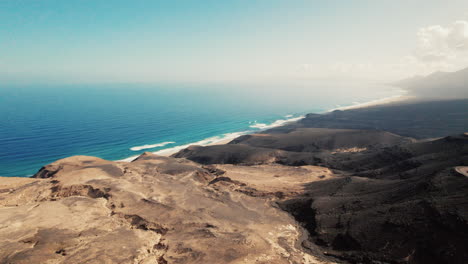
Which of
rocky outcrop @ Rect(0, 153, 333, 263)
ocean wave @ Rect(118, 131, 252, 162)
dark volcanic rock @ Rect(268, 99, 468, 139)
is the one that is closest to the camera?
rocky outcrop @ Rect(0, 153, 333, 263)

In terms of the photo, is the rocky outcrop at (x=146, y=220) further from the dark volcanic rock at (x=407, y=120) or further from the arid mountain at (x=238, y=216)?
the dark volcanic rock at (x=407, y=120)

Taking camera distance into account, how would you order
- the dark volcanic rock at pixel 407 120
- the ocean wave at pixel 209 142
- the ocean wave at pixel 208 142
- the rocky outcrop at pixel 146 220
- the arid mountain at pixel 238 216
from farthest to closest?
the dark volcanic rock at pixel 407 120 → the ocean wave at pixel 209 142 → the ocean wave at pixel 208 142 → the rocky outcrop at pixel 146 220 → the arid mountain at pixel 238 216

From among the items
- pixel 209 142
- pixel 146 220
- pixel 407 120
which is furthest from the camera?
pixel 407 120

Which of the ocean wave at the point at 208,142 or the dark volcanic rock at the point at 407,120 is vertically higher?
the dark volcanic rock at the point at 407,120

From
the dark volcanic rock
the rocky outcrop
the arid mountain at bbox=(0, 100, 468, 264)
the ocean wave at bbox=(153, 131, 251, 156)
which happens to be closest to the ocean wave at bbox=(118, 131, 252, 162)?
the ocean wave at bbox=(153, 131, 251, 156)

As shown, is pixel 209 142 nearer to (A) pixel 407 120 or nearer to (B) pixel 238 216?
(B) pixel 238 216

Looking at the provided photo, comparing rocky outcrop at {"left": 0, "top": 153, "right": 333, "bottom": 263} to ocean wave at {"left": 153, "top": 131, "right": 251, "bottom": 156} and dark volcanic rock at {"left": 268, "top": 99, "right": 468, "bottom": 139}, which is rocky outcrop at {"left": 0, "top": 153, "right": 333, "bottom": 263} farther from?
dark volcanic rock at {"left": 268, "top": 99, "right": 468, "bottom": 139}

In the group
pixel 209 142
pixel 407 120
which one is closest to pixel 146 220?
pixel 209 142

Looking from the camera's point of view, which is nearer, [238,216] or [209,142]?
[238,216]

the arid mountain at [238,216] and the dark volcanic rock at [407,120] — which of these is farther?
the dark volcanic rock at [407,120]

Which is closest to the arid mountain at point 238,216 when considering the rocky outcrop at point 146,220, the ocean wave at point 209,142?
the rocky outcrop at point 146,220

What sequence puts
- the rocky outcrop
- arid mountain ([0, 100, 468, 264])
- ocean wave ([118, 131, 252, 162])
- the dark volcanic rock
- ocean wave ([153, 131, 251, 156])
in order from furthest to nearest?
1. the dark volcanic rock
2. ocean wave ([153, 131, 251, 156])
3. ocean wave ([118, 131, 252, 162])
4. the rocky outcrop
5. arid mountain ([0, 100, 468, 264])

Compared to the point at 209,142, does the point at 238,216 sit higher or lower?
higher
